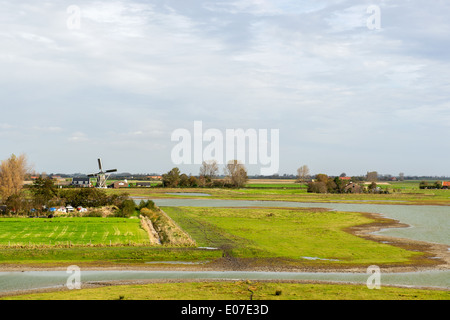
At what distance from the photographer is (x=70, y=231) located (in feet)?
148

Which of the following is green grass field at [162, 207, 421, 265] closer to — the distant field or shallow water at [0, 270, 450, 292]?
shallow water at [0, 270, 450, 292]

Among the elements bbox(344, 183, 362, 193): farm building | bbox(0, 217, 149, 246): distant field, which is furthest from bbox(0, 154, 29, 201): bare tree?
bbox(344, 183, 362, 193): farm building

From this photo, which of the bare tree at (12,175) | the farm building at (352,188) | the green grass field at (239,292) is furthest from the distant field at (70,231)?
the farm building at (352,188)

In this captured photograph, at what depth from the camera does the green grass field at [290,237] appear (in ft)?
118

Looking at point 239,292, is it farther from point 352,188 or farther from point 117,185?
point 117,185

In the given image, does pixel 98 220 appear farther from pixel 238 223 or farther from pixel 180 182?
pixel 180 182

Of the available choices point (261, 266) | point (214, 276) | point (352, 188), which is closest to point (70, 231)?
point (214, 276)

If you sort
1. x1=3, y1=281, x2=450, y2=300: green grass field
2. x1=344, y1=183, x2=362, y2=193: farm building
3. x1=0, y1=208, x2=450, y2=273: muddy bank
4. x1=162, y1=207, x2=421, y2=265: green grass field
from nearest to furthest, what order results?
1. x1=3, y1=281, x2=450, y2=300: green grass field
2. x1=0, y1=208, x2=450, y2=273: muddy bank
3. x1=162, y1=207, x2=421, y2=265: green grass field
4. x1=344, y1=183, x2=362, y2=193: farm building

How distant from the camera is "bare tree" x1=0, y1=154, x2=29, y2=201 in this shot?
317 ft

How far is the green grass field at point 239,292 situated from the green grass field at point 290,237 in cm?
877

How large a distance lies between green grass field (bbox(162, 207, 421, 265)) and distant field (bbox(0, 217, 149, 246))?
22.8 feet

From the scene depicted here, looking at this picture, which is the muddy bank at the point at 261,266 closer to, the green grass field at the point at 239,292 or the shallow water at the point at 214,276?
the shallow water at the point at 214,276
